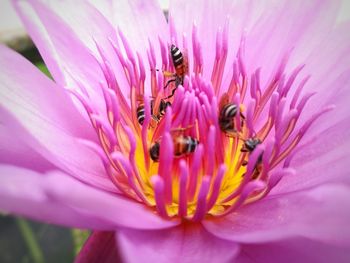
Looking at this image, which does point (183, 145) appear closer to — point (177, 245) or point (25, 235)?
point (177, 245)

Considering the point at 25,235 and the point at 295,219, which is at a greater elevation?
the point at 295,219

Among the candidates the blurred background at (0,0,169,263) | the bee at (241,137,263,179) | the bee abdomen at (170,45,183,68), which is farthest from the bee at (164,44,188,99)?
the blurred background at (0,0,169,263)

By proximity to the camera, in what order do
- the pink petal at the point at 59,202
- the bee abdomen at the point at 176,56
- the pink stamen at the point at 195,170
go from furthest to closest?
the bee abdomen at the point at 176,56 → the pink stamen at the point at 195,170 → the pink petal at the point at 59,202

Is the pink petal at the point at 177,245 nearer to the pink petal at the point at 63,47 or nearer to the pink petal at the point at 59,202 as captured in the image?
the pink petal at the point at 59,202

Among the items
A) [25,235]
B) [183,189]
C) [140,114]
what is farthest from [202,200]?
[25,235]

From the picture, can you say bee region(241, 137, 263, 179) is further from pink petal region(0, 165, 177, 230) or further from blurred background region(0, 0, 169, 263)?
blurred background region(0, 0, 169, 263)

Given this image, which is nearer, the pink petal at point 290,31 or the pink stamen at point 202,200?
the pink stamen at point 202,200

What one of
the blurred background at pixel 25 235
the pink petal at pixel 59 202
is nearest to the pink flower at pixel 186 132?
the pink petal at pixel 59 202

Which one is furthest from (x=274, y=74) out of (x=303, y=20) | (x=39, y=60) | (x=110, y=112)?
(x=39, y=60)

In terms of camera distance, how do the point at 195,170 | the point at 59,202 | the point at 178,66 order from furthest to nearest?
the point at 178,66, the point at 195,170, the point at 59,202
